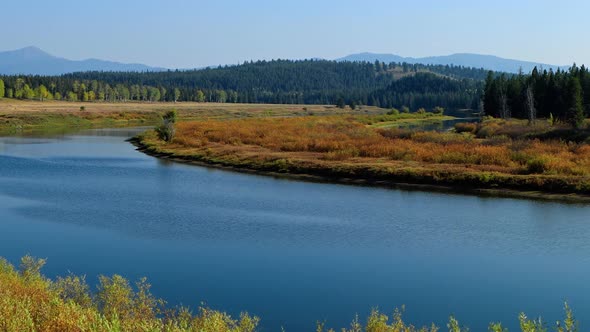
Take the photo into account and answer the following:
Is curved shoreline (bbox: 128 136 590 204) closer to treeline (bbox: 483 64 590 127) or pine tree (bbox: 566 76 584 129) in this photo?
pine tree (bbox: 566 76 584 129)

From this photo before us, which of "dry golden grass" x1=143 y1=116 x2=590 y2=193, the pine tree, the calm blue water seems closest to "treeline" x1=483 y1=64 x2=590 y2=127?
the pine tree

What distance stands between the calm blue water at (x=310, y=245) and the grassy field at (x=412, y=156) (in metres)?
3.97

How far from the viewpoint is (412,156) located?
55.6 m

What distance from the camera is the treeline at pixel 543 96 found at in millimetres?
87600

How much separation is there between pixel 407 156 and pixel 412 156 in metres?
0.45

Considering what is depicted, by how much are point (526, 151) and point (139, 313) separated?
145ft

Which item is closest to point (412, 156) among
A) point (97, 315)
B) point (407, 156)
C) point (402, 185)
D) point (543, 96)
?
point (407, 156)

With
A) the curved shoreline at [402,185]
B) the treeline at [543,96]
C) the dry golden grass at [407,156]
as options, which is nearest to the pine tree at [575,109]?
the treeline at [543,96]

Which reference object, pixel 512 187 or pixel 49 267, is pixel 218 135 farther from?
pixel 49 267

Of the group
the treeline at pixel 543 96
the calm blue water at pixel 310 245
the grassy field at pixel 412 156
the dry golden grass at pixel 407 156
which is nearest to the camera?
the calm blue water at pixel 310 245

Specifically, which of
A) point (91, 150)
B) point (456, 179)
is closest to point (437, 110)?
point (91, 150)

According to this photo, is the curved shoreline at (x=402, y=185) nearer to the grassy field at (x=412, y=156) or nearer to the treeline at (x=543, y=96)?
the grassy field at (x=412, y=156)

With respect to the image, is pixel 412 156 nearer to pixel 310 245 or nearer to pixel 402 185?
pixel 402 185

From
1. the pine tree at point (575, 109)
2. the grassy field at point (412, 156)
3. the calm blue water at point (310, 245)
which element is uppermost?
the pine tree at point (575, 109)
